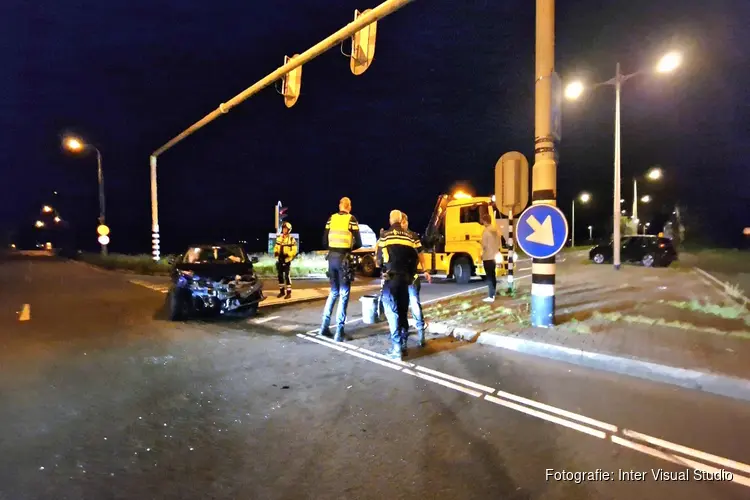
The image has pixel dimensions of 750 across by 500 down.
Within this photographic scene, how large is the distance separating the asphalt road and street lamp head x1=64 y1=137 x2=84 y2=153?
17.3 m

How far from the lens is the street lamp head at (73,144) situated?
69.5 feet

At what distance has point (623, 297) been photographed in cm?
1130

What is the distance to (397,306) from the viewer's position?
6.52 m

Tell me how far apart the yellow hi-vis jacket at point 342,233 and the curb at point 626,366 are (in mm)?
2254

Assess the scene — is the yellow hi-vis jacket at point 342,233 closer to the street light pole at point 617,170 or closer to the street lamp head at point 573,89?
the street lamp head at point 573,89

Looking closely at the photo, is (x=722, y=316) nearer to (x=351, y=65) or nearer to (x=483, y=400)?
(x=483, y=400)

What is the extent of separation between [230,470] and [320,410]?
1.26 m

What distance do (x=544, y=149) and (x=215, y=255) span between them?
23.7 ft

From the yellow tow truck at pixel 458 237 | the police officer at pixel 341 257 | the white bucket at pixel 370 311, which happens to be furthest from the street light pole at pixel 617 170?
the police officer at pixel 341 257

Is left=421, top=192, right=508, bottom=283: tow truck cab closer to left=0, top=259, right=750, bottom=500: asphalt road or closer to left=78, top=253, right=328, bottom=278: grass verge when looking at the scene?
left=78, top=253, right=328, bottom=278: grass verge

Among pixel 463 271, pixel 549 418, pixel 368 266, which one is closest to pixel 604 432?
pixel 549 418

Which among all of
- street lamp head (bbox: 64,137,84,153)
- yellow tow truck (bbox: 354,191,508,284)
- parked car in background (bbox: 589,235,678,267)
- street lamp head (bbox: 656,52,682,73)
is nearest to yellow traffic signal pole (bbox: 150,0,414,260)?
yellow tow truck (bbox: 354,191,508,284)

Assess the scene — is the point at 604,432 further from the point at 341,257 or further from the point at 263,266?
the point at 263,266

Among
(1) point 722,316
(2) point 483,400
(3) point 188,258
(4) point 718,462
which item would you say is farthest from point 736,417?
(3) point 188,258
